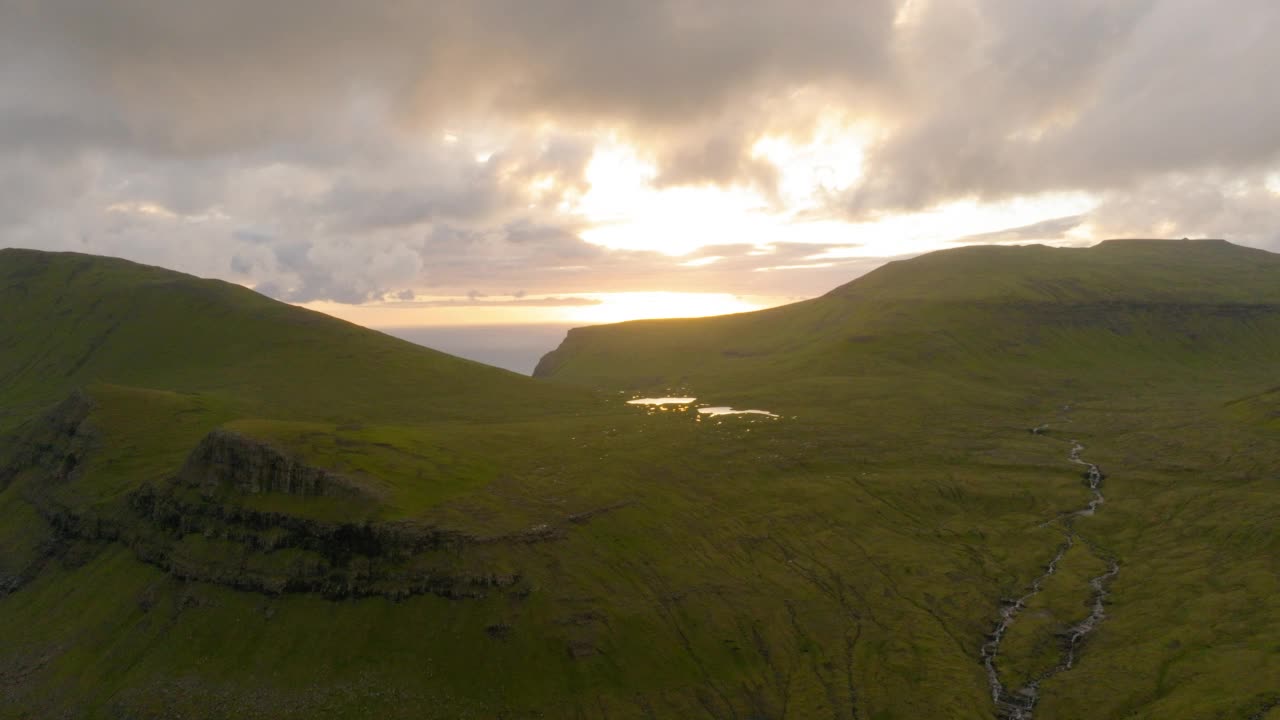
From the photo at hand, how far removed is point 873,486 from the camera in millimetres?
157500

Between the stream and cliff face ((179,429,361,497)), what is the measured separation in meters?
96.3

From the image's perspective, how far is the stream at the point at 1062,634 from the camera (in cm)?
9269

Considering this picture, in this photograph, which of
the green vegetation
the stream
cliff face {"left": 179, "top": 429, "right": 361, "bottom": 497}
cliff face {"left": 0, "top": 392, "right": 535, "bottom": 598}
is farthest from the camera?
cliff face {"left": 179, "top": 429, "right": 361, "bottom": 497}

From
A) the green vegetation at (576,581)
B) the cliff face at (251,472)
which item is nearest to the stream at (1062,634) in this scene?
the green vegetation at (576,581)

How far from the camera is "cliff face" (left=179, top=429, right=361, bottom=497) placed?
379 ft

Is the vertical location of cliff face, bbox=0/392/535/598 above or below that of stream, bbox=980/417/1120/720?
above

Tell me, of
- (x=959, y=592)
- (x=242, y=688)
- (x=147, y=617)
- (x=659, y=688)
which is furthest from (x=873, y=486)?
(x=147, y=617)

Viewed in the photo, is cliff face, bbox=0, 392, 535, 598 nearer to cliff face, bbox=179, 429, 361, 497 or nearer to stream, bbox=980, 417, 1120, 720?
cliff face, bbox=179, 429, 361, 497

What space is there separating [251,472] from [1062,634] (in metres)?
129

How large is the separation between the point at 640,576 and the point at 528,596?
62.5ft

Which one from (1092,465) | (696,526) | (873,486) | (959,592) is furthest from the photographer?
(1092,465)

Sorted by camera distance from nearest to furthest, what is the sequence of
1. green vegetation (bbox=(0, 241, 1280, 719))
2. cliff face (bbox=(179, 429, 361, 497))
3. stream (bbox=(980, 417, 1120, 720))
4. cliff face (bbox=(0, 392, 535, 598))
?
stream (bbox=(980, 417, 1120, 720)) → green vegetation (bbox=(0, 241, 1280, 719)) → cliff face (bbox=(0, 392, 535, 598)) → cliff face (bbox=(179, 429, 361, 497))

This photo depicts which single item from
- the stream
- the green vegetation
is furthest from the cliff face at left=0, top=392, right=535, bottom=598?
the stream

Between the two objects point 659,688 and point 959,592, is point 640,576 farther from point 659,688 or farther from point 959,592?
point 959,592
